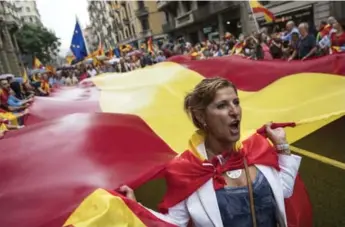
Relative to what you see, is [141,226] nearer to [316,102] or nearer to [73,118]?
[73,118]

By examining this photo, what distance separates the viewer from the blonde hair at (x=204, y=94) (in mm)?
1706

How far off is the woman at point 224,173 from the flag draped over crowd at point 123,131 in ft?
0.67

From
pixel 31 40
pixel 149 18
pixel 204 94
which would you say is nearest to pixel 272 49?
pixel 204 94

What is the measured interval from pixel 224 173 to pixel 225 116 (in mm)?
239

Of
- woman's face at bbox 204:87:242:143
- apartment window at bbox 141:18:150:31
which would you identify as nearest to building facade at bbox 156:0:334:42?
apartment window at bbox 141:18:150:31

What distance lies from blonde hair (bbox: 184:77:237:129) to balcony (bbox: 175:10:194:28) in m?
37.8

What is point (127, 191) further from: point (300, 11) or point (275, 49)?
point (300, 11)

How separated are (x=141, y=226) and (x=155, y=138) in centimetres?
135

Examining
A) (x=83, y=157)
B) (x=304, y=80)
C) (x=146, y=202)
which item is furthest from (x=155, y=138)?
(x=304, y=80)

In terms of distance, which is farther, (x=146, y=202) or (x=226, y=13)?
(x=226, y=13)

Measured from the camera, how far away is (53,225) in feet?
6.36

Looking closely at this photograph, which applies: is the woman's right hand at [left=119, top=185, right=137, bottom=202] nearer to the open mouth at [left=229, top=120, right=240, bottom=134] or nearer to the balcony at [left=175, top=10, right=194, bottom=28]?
the open mouth at [left=229, top=120, right=240, bottom=134]

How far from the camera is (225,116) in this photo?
66.1 inches

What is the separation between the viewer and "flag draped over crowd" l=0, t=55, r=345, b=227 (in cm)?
203
